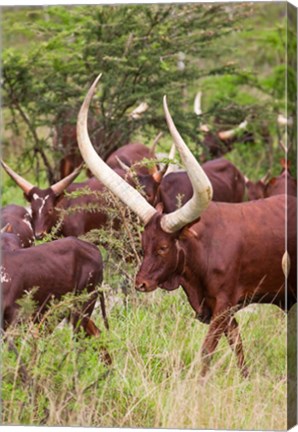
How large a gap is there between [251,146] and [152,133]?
4.18m

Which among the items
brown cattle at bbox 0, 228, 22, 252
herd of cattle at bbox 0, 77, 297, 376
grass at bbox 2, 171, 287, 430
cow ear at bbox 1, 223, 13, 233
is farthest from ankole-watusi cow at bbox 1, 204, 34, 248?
grass at bbox 2, 171, 287, 430

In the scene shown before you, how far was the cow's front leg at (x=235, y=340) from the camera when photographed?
736 centimetres

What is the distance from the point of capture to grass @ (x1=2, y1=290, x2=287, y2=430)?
274 inches

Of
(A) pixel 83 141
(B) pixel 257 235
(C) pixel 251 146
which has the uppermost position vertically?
(A) pixel 83 141

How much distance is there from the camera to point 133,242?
27.0 feet

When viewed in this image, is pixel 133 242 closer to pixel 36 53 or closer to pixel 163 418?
pixel 163 418

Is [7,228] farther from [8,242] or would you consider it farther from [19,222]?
[8,242]

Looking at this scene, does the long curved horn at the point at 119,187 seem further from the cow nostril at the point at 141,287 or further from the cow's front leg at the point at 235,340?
the cow's front leg at the point at 235,340

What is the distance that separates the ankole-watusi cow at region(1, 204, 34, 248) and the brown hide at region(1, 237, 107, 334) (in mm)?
1633

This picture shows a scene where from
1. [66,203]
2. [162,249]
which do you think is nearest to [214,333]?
[162,249]

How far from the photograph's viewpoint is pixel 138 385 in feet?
23.6

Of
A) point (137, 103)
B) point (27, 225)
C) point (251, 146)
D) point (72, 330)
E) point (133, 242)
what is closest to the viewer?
point (72, 330)

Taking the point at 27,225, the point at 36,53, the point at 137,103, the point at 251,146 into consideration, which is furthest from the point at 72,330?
the point at 251,146

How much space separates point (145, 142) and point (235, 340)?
6.12m
